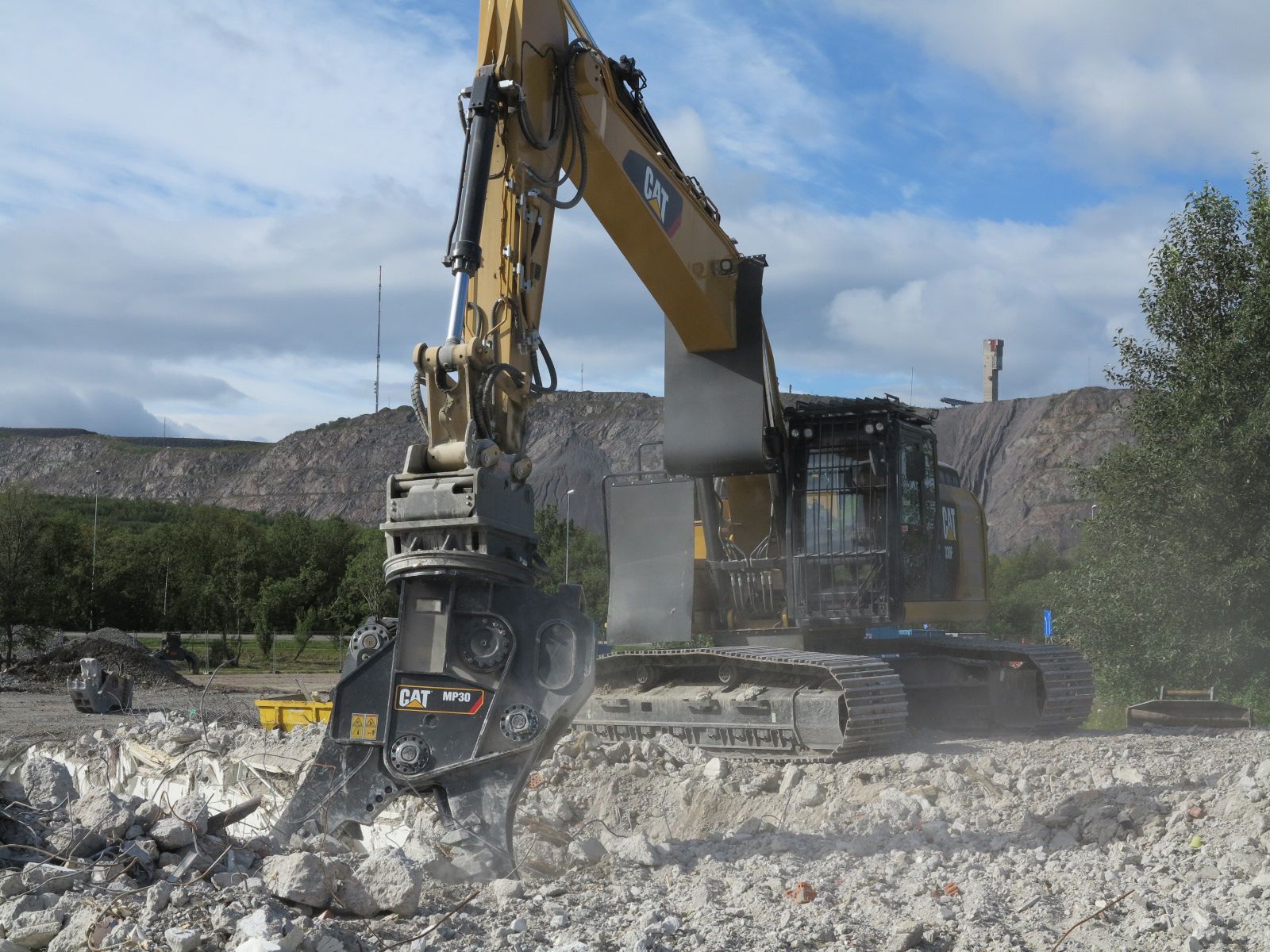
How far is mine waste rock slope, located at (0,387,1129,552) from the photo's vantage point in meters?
82.5

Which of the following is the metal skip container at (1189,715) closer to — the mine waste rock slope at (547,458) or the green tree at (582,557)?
the green tree at (582,557)

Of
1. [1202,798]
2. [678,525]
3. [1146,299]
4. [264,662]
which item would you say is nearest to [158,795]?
[678,525]

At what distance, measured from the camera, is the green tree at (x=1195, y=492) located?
1908 centimetres

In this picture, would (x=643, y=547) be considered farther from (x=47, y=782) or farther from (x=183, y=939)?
(x=183, y=939)

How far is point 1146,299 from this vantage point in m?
20.7

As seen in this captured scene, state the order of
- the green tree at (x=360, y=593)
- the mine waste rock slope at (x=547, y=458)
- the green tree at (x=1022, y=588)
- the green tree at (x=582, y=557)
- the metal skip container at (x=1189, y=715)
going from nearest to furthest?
the metal skip container at (x=1189, y=715), the green tree at (x=582, y=557), the green tree at (x=360, y=593), the green tree at (x=1022, y=588), the mine waste rock slope at (x=547, y=458)

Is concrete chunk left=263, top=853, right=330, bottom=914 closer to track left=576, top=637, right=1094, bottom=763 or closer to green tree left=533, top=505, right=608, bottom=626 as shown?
track left=576, top=637, right=1094, bottom=763

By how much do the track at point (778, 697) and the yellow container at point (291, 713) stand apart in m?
2.63

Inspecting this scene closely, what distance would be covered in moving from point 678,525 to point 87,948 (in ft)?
20.6

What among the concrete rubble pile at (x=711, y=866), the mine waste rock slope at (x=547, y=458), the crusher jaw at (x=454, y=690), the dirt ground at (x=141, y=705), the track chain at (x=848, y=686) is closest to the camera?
the concrete rubble pile at (x=711, y=866)

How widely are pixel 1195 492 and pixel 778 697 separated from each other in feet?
40.1

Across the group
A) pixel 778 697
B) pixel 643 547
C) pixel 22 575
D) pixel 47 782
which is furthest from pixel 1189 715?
pixel 22 575

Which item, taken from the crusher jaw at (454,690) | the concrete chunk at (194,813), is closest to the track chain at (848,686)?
the crusher jaw at (454,690)

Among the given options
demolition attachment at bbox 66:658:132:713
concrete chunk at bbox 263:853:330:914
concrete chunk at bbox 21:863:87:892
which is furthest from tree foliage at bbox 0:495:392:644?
concrete chunk at bbox 263:853:330:914
